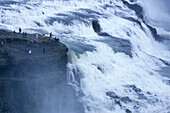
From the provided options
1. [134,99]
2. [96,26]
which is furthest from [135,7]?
[134,99]

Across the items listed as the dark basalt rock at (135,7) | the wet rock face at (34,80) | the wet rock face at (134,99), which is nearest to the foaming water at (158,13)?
the dark basalt rock at (135,7)

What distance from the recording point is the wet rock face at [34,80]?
1688 centimetres

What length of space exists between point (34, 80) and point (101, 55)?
30.7 feet

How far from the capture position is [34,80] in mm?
17219

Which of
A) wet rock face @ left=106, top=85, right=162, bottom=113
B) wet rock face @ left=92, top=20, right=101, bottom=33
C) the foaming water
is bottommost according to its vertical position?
wet rock face @ left=106, top=85, right=162, bottom=113

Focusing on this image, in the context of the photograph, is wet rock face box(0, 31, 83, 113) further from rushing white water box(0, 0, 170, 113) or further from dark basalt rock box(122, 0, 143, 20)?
dark basalt rock box(122, 0, 143, 20)

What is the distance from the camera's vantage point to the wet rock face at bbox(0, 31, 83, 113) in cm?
1688

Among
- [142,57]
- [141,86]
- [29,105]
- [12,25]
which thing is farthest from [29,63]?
[142,57]

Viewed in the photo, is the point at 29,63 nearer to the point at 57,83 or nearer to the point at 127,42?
the point at 57,83

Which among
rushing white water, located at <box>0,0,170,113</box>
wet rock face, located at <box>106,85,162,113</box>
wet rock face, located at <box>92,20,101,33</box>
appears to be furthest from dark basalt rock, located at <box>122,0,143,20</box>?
wet rock face, located at <box>106,85,162,113</box>

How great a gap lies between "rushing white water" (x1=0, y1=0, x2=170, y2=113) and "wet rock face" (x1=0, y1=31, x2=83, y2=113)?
49.9 inches

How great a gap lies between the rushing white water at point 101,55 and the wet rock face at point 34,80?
1.27 m

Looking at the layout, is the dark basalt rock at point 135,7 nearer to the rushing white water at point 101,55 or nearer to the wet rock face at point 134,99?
the rushing white water at point 101,55

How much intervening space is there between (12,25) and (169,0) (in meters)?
49.5
